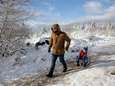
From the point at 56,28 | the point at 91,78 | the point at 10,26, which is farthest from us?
the point at 10,26

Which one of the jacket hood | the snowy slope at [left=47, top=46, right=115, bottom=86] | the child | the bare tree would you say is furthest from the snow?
the bare tree

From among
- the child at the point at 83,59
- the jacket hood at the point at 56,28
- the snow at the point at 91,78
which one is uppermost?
the jacket hood at the point at 56,28

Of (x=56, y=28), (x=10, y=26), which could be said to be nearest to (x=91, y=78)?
(x=56, y=28)

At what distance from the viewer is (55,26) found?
31.0ft

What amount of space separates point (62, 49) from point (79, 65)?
2343 mm

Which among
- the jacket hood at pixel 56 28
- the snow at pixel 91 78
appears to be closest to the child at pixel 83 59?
the snow at pixel 91 78

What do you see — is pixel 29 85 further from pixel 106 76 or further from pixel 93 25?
pixel 93 25

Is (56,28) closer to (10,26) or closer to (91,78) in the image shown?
(91,78)

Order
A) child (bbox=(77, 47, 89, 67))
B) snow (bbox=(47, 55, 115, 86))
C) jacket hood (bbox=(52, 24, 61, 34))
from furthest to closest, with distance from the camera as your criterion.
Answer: child (bbox=(77, 47, 89, 67))
jacket hood (bbox=(52, 24, 61, 34))
snow (bbox=(47, 55, 115, 86))

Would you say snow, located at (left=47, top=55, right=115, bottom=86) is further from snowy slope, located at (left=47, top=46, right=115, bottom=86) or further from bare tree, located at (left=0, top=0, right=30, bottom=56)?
bare tree, located at (left=0, top=0, right=30, bottom=56)

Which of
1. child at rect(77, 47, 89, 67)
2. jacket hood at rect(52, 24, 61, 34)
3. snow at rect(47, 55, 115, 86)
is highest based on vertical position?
jacket hood at rect(52, 24, 61, 34)

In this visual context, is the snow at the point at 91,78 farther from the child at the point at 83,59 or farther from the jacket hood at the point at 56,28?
the jacket hood at the point at 56,28

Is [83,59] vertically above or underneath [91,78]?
above

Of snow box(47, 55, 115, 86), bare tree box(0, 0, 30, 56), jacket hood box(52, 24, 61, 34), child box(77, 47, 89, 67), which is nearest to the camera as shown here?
snow box(47, 55, 115, 86)
